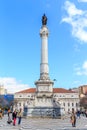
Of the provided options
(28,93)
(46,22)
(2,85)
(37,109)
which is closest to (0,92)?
(2,85)

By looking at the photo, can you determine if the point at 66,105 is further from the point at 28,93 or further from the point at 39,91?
the point at 39,91

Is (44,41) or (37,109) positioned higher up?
(44,41)

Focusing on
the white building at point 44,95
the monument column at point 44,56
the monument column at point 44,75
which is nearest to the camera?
the white building at point 44,95

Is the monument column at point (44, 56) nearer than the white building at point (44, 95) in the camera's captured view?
No

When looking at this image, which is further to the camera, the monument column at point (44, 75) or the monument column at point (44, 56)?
the monument column at point (44, 56)

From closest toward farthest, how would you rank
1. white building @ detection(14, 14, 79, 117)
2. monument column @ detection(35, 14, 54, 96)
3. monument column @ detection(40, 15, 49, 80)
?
white building @ detection(14, 14, 79, 117) → monument column @ detection(35, 14, 54, 96) → monument column @ detection(40, 15, 49, 80)

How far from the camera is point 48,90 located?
6356cm

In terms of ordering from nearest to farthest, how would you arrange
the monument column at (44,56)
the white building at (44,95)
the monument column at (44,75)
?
1. the white building at (44,95)
2. the monument column at (44,75)
3. the monument column at (44,56)

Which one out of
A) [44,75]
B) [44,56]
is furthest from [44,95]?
[44,56]

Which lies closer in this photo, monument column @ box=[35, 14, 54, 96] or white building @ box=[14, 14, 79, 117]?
white building @ box=[14, 14, 79, 117]

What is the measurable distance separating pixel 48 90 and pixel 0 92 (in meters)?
101

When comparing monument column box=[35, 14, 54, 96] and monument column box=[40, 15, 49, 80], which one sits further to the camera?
monument column box=[40, 15, 49, 80]

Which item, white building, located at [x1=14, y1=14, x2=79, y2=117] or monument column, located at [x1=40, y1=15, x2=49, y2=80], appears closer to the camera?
white building, located at [x1=14, y1=14, x2=79, y2=117]

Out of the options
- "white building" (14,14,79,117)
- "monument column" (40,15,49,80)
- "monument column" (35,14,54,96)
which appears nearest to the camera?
"white building" (14,14,79,117)
